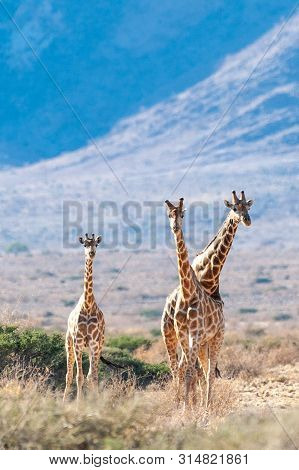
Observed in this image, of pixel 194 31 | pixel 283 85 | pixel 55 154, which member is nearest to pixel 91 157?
pixel 55 154

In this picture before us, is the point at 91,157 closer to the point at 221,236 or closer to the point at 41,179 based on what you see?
the point at 41,179

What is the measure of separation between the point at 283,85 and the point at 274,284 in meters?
45.1

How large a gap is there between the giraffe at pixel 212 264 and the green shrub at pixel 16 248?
71257 mm

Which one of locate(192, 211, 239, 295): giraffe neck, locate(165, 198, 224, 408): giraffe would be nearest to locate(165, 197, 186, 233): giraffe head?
locate(165, 198, 224, 408): giraffe

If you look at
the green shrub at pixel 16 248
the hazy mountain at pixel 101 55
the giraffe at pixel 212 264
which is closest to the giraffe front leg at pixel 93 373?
the giraffe at pixel 212 264

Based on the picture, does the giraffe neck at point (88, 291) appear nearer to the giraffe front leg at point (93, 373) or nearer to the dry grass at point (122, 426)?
the giraffe front leg at point (93, 373)

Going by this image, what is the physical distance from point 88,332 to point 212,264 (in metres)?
1.95

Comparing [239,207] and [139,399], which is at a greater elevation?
[239,207]

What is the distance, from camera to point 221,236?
1739 cm

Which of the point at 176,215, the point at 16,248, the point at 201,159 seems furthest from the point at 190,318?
the point at 201,159

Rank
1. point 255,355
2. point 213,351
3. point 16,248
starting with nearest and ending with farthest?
point 213,351 → point 255,355 → point 16,248

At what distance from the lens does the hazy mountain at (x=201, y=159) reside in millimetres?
95125

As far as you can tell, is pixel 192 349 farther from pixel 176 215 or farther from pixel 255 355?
pixel 255 355

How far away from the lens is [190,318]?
1590 cm
